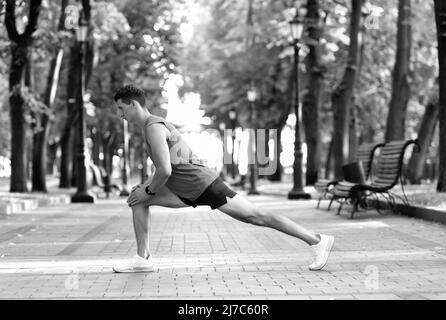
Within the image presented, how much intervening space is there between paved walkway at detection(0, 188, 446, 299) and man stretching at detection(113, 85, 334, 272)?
0.45 m

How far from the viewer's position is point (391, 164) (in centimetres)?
1545

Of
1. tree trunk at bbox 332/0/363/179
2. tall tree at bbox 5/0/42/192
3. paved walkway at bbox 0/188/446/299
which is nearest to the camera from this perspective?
paved walkway at bbox 0/188/446/299

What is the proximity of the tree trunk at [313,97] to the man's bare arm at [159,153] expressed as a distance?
2354 cm

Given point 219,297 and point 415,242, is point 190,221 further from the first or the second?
point 219,297

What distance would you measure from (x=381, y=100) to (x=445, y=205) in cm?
2722

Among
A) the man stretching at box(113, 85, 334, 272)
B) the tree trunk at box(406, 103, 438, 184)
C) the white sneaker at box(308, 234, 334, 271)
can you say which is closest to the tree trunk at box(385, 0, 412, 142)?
the tree trunk at box(406, 103, 438, 184)

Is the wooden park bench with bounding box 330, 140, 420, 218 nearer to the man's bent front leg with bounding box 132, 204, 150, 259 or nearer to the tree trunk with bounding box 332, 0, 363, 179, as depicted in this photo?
the man's bent front leg with bounding box 132, 204, 150, 259

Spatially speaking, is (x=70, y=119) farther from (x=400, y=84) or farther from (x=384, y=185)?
(x=384, y=185)

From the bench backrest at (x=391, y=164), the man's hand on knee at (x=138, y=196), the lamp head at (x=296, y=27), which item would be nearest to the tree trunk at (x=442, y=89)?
the bench backrest at (x=391, y=164)

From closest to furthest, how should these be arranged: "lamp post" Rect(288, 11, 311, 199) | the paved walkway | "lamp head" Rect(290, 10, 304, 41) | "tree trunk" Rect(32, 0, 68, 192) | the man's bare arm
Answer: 1. the paved walkway
2. the man's bare arm
3. "lamp post" Rect(288, 11, 311, 199)
4. "lamp head" Rect(290, 10, 304, 41)
5. "tree trunk" Rect(32, 0, 68, 192)

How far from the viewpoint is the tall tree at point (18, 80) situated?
23688mm

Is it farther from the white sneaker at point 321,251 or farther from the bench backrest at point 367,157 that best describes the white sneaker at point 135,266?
the bench backrest at point 367,157

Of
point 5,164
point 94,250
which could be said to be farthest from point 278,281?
point 5,164

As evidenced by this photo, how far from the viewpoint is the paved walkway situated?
6.95m
